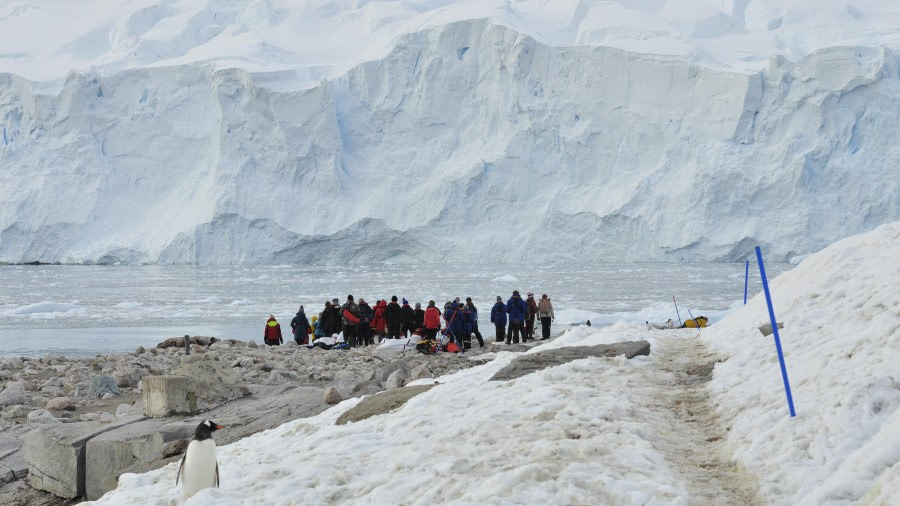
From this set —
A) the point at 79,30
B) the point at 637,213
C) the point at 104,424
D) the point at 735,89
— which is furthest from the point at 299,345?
the point at 79,30

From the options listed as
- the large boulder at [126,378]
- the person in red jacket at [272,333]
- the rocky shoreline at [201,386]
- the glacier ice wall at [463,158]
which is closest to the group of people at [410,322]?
the person in red jacket at [272,333]

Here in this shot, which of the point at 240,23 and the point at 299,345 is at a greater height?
the point at 240,23

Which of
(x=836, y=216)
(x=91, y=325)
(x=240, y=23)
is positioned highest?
(x=240, y=23)

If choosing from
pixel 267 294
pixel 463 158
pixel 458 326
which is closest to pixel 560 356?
pixel 458 326

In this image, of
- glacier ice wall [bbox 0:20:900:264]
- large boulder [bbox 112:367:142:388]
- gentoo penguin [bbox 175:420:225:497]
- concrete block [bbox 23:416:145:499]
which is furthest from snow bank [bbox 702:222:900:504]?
glacier ice wall [bbox 0:20:900:264]

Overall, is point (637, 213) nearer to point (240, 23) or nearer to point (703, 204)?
point (703, 204)

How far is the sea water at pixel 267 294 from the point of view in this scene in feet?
60.7

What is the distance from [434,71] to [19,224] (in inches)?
865

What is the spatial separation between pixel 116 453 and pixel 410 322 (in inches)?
327

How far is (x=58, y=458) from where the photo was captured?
19.9 ft

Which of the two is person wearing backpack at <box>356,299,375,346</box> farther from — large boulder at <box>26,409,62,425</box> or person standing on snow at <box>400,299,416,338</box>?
large boulder at <box>26,409,62,425</box>

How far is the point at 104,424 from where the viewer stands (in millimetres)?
6613

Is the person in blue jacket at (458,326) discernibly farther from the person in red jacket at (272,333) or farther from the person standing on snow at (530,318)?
the person in red jacket at (272,333)

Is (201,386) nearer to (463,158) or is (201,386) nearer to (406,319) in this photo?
(406,319)
